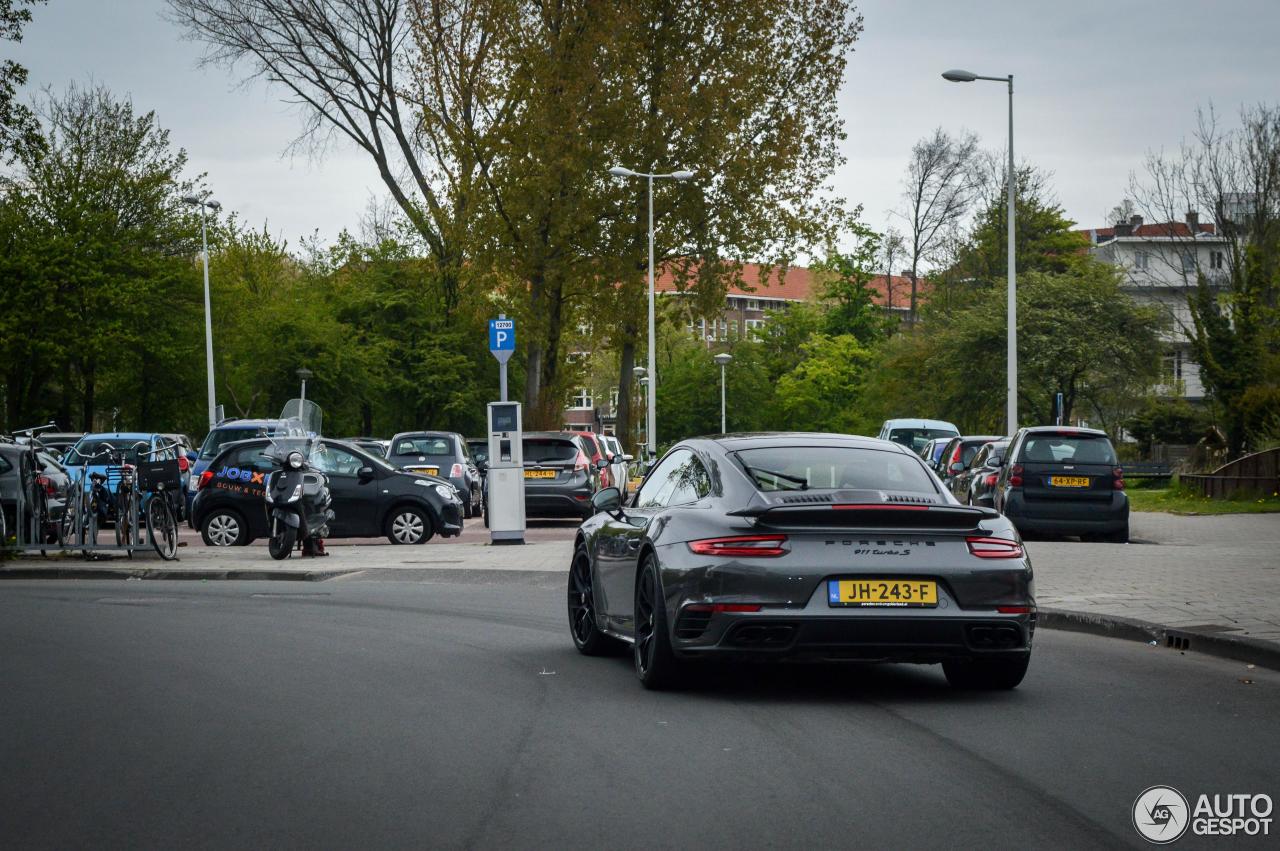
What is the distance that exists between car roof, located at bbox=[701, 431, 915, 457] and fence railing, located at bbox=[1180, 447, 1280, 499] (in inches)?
930

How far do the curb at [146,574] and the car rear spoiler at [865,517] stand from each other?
10.6 m

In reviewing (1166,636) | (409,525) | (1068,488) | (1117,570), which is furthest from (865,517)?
(409,525)

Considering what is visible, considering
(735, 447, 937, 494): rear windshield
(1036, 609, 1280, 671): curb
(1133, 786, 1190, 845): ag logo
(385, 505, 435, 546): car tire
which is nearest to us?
(1133, 786, 1190, 845): ag logo

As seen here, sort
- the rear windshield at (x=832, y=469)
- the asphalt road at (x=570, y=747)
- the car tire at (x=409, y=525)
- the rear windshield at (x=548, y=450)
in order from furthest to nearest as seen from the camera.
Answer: the rear windshield at (x=548, y=450)
the car tire at (x=409, y=525)
the rear windshield at (x=832, y=469)
the asphalt road at (x=570, y=747)

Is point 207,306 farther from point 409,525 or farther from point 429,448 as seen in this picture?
point 409,525

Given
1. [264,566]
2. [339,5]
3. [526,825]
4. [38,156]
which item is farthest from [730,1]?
[526,825]

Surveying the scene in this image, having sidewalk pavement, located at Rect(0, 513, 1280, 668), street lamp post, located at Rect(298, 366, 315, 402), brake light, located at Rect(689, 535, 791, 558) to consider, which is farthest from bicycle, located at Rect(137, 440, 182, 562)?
street lamp post, located at Rect(298, 366, 315, 402)

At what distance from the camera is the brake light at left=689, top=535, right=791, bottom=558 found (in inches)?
325

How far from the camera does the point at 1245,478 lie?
1254 inches

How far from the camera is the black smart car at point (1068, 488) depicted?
2331 cm

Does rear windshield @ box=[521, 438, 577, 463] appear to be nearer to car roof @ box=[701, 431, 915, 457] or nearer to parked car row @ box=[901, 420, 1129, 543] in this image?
parked car row @ box=[901, 420, 1129, 543]

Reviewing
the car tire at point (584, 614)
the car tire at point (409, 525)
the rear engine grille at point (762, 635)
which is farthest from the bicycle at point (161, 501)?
the rear engine grille at point (762, 635)

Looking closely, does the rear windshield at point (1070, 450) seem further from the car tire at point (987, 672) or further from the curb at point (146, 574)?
the car tire at point (987, 672)

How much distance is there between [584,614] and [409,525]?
13.8 metres
